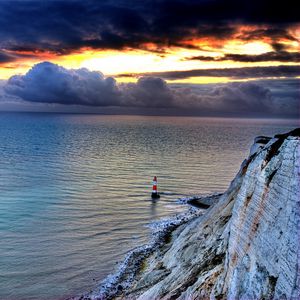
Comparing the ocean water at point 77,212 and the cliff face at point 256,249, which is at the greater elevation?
the cliff face at point 256,249

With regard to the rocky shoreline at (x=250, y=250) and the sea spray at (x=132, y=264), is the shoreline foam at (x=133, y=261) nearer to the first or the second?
the sea spray at (x=132, y=264)

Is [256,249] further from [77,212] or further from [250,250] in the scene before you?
[77,212]

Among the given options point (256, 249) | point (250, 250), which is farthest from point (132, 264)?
point (256, 249)

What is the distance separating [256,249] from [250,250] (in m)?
0.46

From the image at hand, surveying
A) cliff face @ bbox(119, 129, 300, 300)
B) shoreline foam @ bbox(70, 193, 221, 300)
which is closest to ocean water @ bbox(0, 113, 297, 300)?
shoreline foam @ bbox(70, 193, 221, 300)

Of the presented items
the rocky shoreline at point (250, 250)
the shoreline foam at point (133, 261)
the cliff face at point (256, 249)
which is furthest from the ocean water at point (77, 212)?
the cliff face at point (256, 249)

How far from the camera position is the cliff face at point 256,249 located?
35.9 ft

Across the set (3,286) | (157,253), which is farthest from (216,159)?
(3,286)

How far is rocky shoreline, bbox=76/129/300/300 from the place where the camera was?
11.0 m

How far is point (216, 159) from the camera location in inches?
3216

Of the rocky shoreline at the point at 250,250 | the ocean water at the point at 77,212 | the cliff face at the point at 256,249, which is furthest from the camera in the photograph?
the ocean water at the point at 77,212

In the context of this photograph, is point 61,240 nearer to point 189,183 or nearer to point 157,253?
point 157,253

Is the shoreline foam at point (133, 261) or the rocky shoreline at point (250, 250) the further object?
the shoreline foam at point (133, 261)

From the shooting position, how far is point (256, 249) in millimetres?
12789
